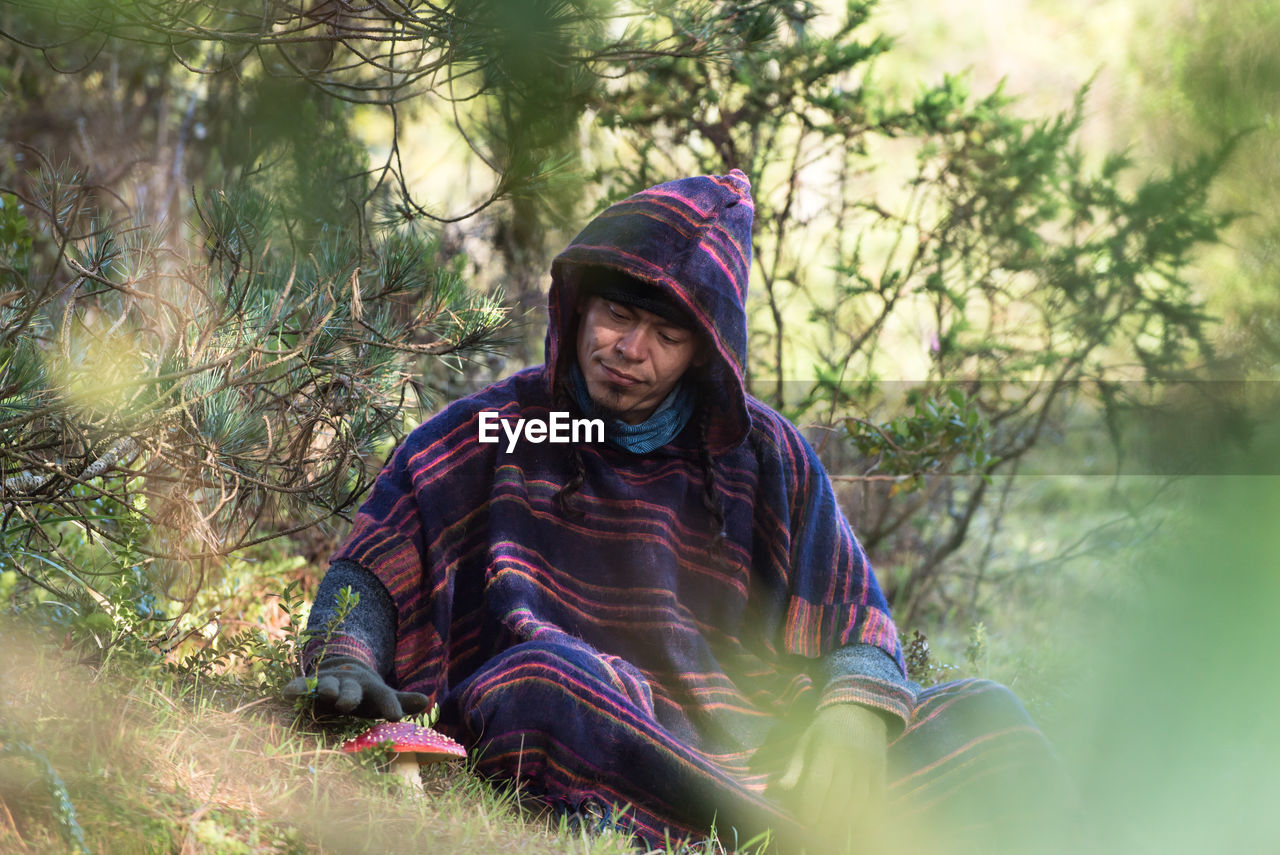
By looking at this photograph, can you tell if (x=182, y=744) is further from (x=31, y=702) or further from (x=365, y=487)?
(x=365, y=487)

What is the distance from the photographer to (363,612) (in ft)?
8.11

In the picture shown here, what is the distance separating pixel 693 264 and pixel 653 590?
778 millimetres

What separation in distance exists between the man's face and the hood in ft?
0.23

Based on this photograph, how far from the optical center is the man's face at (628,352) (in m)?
2.58

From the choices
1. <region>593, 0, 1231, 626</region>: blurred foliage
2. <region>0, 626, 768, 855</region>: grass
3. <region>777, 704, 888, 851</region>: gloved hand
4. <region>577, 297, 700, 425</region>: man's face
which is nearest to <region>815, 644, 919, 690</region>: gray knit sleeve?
<region>777, 704, 888, 851</region>: gloved hand

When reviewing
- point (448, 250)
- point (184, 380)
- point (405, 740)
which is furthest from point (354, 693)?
point (448, 250)

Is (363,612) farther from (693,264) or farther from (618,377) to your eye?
(693,264)

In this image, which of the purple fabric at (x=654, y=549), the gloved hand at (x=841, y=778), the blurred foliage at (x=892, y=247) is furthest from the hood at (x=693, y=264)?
the blurred foliage at (x=892, y=247)

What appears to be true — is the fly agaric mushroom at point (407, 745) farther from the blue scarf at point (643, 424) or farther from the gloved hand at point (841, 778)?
the blue scarf at point (643, 424)

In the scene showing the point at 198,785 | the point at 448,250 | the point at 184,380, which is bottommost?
the point at 198,785

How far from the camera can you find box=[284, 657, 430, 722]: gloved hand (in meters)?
2.11

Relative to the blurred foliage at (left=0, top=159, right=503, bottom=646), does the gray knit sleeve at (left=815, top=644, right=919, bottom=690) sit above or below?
below

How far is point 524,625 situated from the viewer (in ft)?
8.01

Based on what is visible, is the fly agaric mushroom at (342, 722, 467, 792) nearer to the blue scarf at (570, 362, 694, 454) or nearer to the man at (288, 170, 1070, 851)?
the man at (288, 170, 1070, 851)
